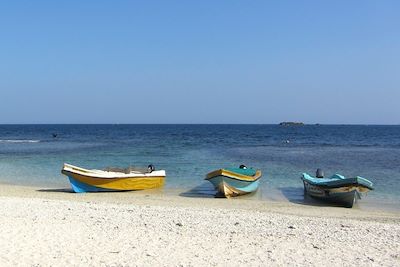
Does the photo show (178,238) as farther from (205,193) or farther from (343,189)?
(205,193)

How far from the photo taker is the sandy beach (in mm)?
7367

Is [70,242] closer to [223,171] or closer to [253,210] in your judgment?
[253,210]

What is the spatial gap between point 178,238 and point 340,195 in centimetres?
831

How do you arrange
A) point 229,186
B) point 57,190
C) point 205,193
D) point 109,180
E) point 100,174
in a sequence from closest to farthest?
point 229,186 < point 205,193 < point 109,180 < point 100,174 < point 57,190

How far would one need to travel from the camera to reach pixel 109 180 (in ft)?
58.1

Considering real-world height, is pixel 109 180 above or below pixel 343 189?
below

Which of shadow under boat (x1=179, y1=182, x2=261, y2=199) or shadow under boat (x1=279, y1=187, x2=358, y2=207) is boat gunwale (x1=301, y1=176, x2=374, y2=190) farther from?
shadow under boat (x1=179, y1=182, x2=261, y2=199)

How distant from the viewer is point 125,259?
733 cm

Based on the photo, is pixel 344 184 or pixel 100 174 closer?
pixel 344 184

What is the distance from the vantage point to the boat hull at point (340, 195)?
49.3ft

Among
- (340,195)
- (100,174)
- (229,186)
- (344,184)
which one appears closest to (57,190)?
(100,174)

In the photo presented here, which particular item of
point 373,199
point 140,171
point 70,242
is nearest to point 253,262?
point 70,242

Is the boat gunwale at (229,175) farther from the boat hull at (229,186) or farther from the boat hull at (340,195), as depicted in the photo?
the boat hull at (340,195)

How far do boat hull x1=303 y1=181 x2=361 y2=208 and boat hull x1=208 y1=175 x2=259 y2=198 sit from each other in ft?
8.42
